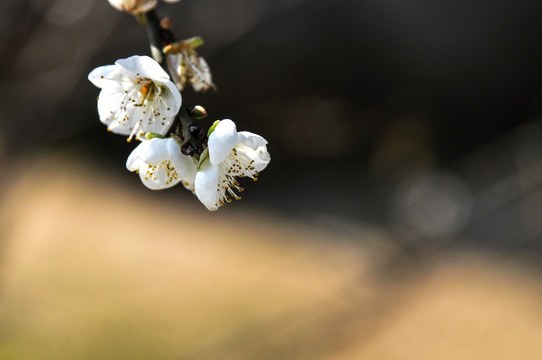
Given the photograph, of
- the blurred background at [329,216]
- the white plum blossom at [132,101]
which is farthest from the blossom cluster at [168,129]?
the blurred background at [329,216]

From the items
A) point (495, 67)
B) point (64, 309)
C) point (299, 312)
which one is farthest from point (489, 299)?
point (64, 309)

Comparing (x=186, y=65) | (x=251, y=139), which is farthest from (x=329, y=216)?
(x=251, y=139)

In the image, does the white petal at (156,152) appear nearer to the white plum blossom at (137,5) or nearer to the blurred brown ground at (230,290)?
the white plum blossom at (137,5)

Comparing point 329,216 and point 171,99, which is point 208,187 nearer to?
point 171,99

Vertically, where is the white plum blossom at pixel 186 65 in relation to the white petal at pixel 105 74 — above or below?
above

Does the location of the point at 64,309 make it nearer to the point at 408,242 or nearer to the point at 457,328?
the point at 408,242

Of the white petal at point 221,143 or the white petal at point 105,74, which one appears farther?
the white petal at point 105,74
